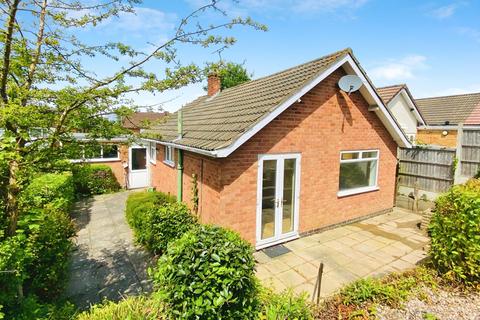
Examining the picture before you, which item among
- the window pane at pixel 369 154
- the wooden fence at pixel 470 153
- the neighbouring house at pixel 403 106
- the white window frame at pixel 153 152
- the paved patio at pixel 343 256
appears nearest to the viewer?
the paved patio at pixel 343 256

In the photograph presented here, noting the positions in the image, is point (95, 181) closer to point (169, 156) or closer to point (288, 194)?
point (169, 156)

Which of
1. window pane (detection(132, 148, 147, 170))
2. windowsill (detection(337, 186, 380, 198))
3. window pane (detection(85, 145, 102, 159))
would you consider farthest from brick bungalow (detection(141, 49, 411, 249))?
window pane (detection(132, 148, 147, 170))

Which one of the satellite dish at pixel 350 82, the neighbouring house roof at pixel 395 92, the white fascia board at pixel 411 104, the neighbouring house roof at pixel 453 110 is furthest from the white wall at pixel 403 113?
the satellite dish at pixel 350 82

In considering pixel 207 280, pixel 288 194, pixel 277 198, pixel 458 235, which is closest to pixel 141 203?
pixel 277 198

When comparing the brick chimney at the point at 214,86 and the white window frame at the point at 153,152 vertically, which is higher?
the brick chimney at the point at 214,86

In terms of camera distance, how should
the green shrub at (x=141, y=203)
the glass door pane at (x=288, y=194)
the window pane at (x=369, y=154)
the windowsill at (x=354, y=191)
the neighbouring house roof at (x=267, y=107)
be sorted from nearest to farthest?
the neighbouring house roof at (x=267, y=107), the glass door pane at (x=288, y=194), the green shrub at (x=141, y=203), the windowsill at (x=354, y=191), the window pane at (x=369, y=154)

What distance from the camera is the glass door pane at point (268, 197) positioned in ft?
22.2

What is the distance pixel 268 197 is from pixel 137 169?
1196cm

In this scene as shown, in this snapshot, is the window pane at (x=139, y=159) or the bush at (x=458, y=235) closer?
the bush at (x=458, y=235)

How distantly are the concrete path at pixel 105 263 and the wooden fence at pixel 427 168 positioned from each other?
37.6ft

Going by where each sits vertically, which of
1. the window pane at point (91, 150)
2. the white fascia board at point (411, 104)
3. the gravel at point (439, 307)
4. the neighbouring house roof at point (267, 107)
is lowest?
the gravel at point (439, 307)

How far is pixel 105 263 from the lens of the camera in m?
6.35

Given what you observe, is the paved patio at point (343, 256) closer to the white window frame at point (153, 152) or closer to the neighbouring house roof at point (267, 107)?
the neighbouring house roof at point (267, 107)

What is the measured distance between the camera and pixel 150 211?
6.62 meters
